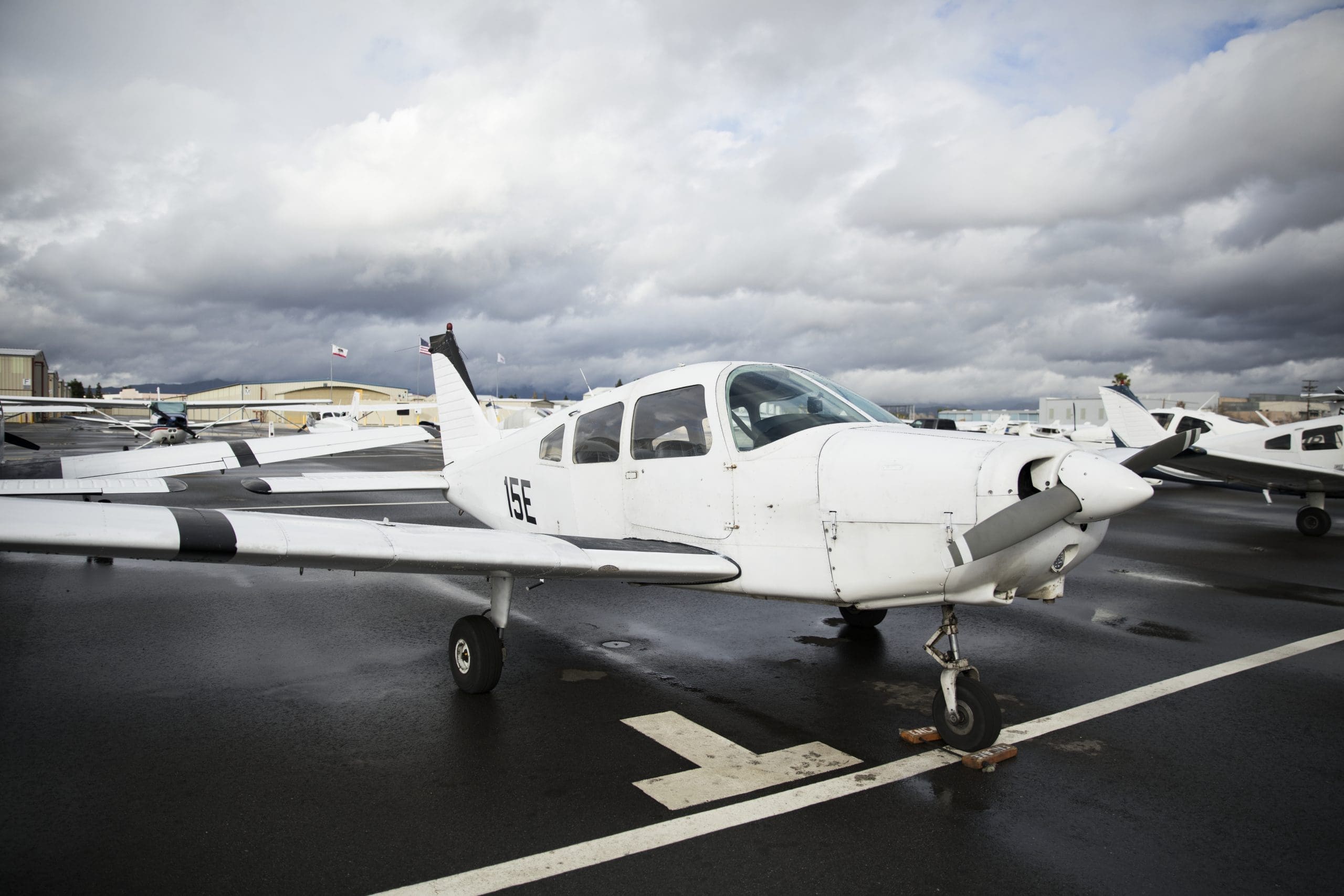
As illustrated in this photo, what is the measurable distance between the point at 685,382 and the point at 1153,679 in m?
3.95

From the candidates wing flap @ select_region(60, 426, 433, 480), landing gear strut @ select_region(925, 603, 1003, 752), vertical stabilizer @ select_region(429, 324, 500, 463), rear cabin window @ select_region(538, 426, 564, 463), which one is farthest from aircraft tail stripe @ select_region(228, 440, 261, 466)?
landing gear strut @ select_region(925, 603, 1003, 752)

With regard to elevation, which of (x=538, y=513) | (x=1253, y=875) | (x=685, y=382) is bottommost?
(x=1253, y=875)

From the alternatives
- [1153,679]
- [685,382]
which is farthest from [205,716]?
[1153,679]

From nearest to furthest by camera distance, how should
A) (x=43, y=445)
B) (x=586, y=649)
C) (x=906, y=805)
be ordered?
(x=906, y=805) < (x=586, y=649) < (x=43, y=445)

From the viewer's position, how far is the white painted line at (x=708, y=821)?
8.89ft

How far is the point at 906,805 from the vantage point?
3330 mm

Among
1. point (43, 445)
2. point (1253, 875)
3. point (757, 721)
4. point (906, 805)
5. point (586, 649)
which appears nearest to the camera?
point (1253, 875)

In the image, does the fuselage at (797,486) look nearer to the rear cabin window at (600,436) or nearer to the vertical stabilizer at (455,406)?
the rear cabin window at (600,436)

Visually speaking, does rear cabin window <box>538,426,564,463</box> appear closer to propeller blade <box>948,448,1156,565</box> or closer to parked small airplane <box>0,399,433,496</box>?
parked small airplane <box>0,399,433,496</box>

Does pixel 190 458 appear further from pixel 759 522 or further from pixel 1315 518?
pixel 1315 518

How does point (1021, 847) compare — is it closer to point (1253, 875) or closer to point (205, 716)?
point (1253, 875)

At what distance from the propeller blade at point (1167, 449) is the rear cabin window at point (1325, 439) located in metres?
12.9

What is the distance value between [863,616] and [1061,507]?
319 centimetres

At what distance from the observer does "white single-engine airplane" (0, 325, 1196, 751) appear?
332 centimetres
